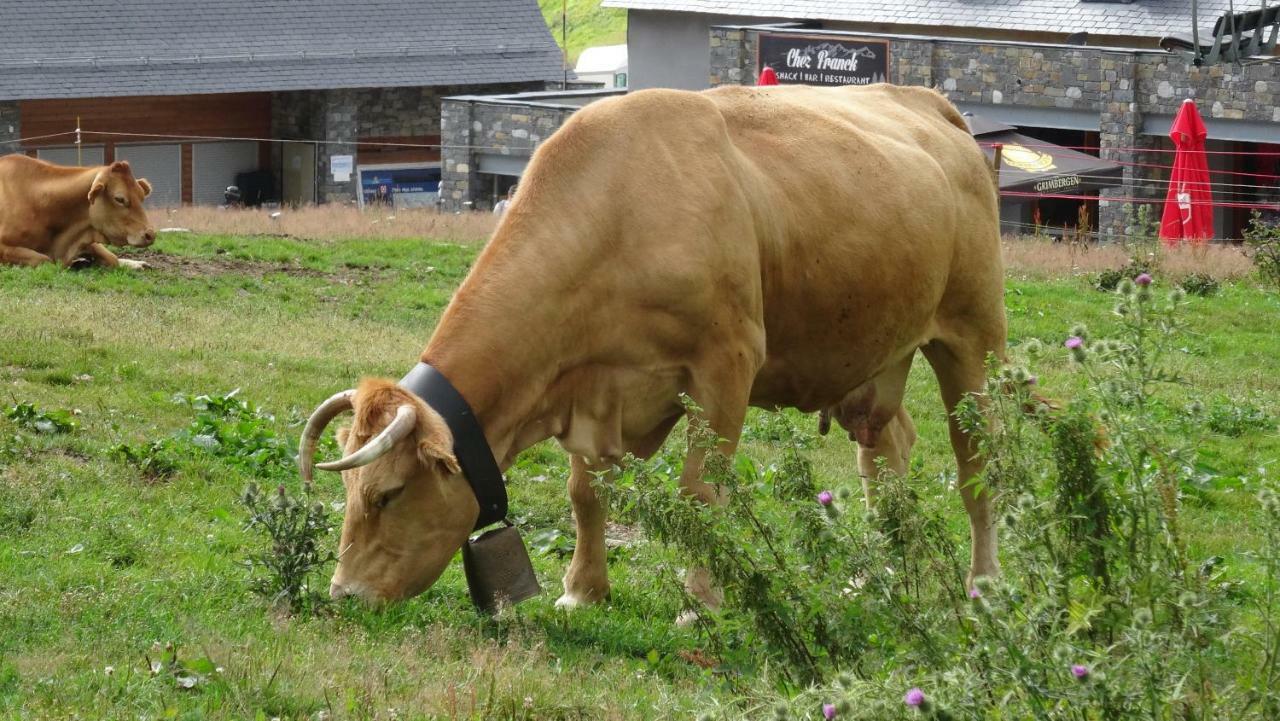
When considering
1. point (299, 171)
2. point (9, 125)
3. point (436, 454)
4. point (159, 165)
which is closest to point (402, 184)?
point (299, 171)

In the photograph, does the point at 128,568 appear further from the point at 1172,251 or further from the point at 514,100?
the point at 514,100

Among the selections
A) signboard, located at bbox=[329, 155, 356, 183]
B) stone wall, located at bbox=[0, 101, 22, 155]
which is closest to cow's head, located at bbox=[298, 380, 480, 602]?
stone wall, located at bbox=[0, 101, 22, 155]

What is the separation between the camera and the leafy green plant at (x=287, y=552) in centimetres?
624

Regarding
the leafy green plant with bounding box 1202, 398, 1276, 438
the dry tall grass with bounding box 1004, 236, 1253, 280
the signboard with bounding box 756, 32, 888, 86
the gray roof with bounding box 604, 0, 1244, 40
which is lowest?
the leafy green plant with bounding box 1202, 398, 1276, 438

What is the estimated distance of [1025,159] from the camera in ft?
96.2

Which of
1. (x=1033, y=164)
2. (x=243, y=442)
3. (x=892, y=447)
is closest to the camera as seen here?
(x=892, y=447)

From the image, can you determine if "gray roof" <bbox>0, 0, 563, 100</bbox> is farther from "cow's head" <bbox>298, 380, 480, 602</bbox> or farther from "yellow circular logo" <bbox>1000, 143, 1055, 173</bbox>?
"cow's head" <bbox>298, 380, 480, 602</bbox>

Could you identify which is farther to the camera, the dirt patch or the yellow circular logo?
the yellow circular logo

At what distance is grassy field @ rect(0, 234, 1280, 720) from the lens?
Answer: 506 cm

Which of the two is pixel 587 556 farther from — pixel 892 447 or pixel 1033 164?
pixel 1033 164

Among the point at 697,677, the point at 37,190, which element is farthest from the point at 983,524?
the point at 37,190

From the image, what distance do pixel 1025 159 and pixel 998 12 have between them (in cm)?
1383

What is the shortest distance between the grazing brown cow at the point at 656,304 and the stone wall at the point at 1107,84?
83.9 ft

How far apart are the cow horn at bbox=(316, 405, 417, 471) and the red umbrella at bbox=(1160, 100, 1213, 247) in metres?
18.9
